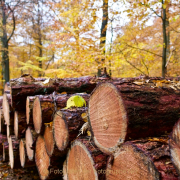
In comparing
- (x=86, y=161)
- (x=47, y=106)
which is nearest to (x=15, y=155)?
(x=47, y=106)

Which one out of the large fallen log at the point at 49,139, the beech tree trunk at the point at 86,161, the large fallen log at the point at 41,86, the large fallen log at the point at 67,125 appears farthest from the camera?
the large fallen log at the point at 41,86

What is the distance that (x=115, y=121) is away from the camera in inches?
42.8

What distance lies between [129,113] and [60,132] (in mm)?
961

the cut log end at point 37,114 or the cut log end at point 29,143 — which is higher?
the cut log end at point 37,114

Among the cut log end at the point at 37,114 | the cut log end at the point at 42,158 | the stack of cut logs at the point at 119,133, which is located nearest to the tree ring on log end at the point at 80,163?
the stack of cut logs at the point at 119,133

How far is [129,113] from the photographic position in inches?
40.3

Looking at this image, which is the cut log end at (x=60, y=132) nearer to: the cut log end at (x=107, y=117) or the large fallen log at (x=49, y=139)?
the large fallen log at (x=49, y=139)

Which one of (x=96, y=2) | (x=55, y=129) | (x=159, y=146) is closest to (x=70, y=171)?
(x=55, y=129)

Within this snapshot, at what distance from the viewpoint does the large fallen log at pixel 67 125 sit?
157cm

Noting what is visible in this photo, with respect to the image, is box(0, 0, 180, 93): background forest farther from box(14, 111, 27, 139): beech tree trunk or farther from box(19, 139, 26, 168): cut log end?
box(19, 139, 26, 168): cut log end

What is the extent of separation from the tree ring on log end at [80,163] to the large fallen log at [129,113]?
15cm

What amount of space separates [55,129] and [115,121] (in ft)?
3.23

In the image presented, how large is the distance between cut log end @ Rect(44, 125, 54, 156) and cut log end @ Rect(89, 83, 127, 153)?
0.88 m

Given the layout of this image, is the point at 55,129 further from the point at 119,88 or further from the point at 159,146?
the point at 159,146
